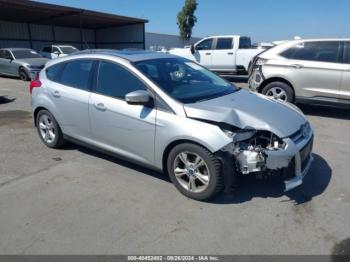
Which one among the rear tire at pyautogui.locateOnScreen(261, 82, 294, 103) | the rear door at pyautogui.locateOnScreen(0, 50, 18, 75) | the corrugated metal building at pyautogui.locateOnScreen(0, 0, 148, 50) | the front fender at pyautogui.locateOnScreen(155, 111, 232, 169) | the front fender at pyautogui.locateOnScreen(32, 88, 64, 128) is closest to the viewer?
the front fender at pyautogui.locateOnScreen(155, 111, 232, 169)

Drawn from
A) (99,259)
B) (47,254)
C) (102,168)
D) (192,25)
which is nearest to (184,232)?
(99,259)

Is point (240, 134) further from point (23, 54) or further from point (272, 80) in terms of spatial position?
point (23, 54)

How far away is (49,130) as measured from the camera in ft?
17.2

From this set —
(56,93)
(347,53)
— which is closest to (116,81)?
(56,93)

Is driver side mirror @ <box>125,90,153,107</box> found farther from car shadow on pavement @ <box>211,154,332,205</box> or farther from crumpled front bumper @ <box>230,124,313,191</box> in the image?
car shadow on pavement @ <box>211,154,332,205</box>

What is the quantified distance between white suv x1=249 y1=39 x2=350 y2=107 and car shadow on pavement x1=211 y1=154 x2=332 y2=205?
129 inches

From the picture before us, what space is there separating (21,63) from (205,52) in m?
8.47

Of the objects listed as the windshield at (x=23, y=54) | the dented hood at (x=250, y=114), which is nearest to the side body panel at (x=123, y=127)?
the dented hood at (x=250, y=114)

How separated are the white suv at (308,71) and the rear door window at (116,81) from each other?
4.33 m

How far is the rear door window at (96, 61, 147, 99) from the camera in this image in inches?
154

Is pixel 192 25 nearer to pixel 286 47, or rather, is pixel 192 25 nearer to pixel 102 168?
pixel 286 47

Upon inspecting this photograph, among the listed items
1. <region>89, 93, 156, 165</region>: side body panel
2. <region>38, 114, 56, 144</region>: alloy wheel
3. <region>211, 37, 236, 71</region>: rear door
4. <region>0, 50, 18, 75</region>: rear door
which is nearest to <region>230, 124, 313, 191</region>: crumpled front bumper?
<region>89, 93, 156, 165</region>: side body panel

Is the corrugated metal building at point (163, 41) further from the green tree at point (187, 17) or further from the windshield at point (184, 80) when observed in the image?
the windshield at point (184, 80)

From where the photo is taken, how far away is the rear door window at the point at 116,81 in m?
3.92
